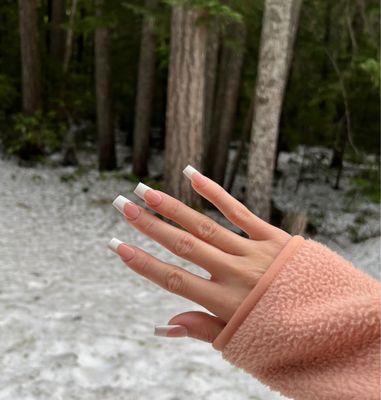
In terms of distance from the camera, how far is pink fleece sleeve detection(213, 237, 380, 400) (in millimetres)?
1022

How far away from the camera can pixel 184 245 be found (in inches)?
48.3

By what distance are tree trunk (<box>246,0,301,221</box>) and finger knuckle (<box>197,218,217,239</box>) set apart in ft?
22.5

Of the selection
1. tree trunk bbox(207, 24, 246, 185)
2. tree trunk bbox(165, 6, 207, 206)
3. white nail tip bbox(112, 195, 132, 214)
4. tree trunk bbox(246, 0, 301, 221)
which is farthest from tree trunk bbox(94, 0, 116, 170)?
white nail tip bbox(112, 195, 132, 214)

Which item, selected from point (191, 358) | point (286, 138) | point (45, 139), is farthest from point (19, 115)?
point (191, 358)

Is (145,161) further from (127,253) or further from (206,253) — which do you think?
(206,253)

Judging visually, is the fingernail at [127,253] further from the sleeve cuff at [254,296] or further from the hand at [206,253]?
the sleeve cuff at [254,296]

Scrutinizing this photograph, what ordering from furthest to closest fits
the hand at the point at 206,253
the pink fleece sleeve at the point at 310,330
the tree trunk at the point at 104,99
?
1. the tree trunk at the point at 104,99
2. the hand at the point at 206,253
3. the pink fleece sleeve at the point at 310,330

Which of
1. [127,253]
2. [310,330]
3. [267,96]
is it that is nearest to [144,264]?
[127,253]

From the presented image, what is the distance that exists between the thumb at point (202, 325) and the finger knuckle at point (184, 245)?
6.6 inches

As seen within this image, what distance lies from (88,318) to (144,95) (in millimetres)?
8973

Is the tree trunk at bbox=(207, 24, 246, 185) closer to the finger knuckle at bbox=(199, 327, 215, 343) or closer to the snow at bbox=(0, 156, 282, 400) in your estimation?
the snow at bbox=(0, 156, 282, 400)

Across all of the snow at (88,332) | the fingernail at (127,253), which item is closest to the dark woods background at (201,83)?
the snow at (88,332)

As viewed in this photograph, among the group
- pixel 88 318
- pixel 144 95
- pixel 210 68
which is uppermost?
pixel 210 68

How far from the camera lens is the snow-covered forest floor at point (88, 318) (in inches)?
138
